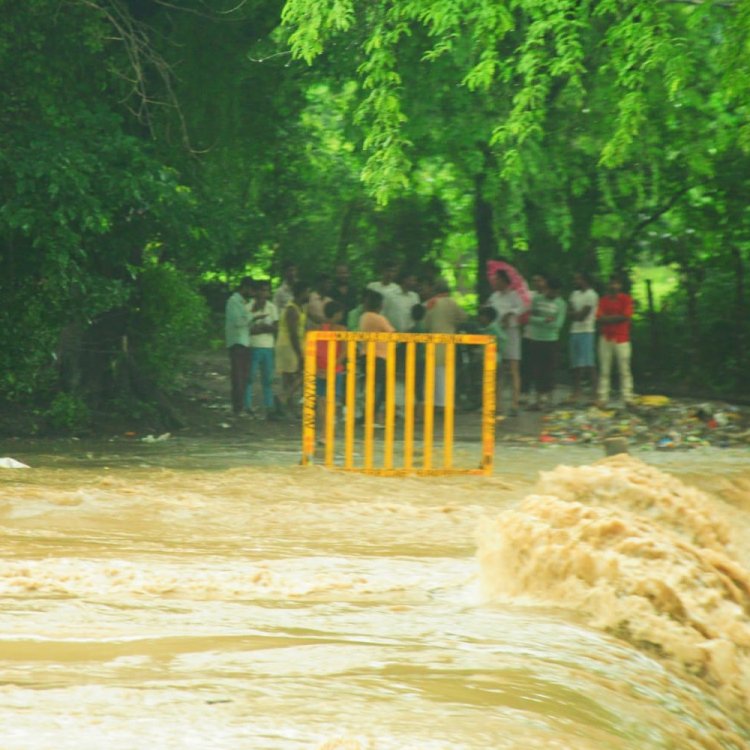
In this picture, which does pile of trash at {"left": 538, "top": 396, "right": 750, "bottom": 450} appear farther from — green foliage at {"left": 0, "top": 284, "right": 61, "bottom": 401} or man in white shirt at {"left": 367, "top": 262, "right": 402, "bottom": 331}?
green foliage at {"left": 0, "top": 284, "right": 61, "bottom": 401}

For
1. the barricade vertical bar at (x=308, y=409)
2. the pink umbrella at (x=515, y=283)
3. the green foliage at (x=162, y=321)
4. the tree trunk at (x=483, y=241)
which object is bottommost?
the barricade vertical bar at (x=308, y=409)

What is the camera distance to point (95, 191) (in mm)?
13961

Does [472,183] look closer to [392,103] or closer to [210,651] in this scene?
[392,103]

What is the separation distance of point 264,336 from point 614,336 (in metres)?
4.47

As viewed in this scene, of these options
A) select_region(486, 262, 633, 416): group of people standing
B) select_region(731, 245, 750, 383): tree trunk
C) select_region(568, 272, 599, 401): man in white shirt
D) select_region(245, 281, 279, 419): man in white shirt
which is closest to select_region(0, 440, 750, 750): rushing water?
select_region(245, 281, 279, 419): man in white shirt

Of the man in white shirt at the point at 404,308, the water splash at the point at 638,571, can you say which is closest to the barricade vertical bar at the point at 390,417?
the water splash at the point at 638,571

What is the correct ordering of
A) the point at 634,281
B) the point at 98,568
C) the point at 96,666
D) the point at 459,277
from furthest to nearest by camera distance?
1. the point at 459,277
2. the point at 634,281
3. the point at 98,568
4. the point at 96,666

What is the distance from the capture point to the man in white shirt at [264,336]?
18641mm

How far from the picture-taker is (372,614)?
23.5 feet

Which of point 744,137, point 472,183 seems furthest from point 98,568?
point 472,183

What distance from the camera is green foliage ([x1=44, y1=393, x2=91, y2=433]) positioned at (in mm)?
16875

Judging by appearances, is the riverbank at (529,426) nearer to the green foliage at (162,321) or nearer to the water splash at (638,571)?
the green foliage at (162,321)

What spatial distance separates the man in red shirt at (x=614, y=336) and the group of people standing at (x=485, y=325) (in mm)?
13

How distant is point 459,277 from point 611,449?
13664 mm
